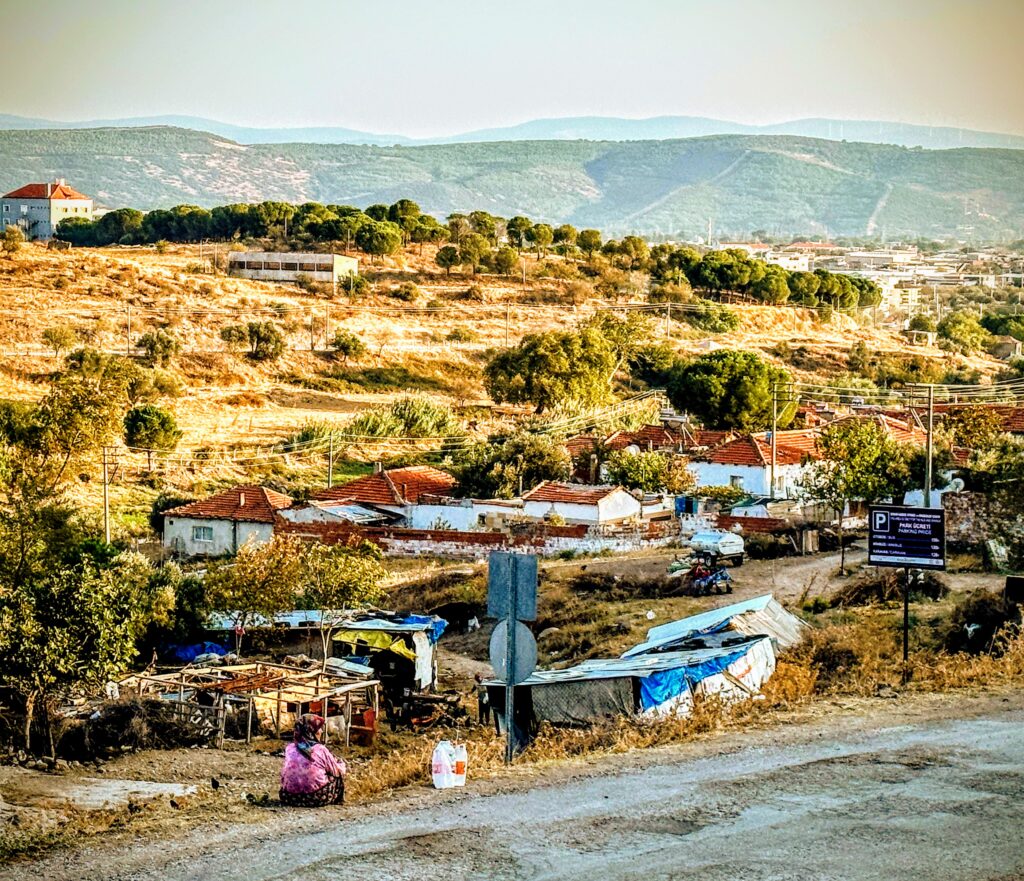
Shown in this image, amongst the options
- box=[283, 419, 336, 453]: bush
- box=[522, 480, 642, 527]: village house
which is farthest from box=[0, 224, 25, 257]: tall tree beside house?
box=[522, 480, 642, 527]: village house

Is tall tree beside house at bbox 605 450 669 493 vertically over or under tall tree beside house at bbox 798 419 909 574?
under

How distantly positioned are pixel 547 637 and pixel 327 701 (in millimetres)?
4706

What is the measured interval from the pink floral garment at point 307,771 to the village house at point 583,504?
70.1 feet

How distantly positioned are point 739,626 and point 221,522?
59.7 ft

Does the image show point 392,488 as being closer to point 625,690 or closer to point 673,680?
point 673,680

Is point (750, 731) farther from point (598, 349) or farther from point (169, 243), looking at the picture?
point (169, 243)

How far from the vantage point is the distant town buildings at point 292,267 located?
3115 inches

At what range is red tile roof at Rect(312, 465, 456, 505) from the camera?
35531mm

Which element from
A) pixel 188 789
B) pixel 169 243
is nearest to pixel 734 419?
pixel 188 789

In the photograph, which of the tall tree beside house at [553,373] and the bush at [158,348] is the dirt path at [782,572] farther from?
the bush at [158,348]

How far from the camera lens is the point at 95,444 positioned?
39.0 metres

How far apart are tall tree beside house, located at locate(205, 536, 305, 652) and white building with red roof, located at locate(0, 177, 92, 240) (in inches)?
4408

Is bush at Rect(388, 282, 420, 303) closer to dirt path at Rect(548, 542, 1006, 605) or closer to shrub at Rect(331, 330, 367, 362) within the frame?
shrub at Rect(331, 330, 367, 362)

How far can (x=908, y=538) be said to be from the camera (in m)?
15.5
